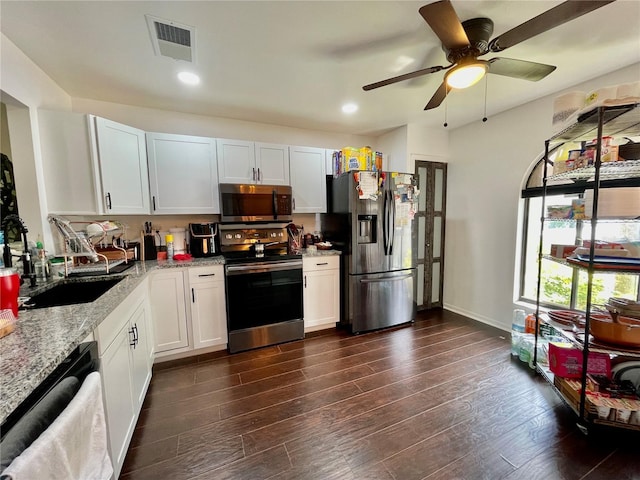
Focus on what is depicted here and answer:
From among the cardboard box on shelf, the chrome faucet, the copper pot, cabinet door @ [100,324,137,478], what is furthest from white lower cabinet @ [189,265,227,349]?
the copper pot

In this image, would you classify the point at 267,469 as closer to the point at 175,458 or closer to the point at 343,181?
the point at 175,458

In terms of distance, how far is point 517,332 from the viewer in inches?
97.8

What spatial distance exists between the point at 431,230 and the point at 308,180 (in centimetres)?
188

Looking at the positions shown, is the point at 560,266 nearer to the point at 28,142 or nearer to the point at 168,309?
the point at 168,309

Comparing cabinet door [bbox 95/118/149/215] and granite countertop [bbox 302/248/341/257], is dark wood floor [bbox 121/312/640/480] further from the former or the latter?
cabinet door [bbox 95/118/149/215]

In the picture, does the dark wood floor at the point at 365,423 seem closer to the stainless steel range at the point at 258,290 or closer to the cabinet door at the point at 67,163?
the stainless steel range at the point at 258,290

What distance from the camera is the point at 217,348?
2.66 meters

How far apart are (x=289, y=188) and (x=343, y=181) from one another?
640mm

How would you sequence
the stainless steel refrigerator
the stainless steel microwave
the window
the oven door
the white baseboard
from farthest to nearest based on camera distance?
the white baseboard
the stainless steel refrigerator
the stainless steel microwave
the oven door
the window

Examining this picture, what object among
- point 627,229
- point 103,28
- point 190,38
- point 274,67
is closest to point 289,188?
point 274,67

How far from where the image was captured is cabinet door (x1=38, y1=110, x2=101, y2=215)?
204 centimetres

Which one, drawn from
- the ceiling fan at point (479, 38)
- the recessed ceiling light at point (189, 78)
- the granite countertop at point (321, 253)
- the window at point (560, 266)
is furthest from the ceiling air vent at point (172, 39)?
the window at point (560, 266)

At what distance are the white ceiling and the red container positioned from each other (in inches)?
57.1

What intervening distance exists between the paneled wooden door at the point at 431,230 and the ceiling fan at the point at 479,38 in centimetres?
177
